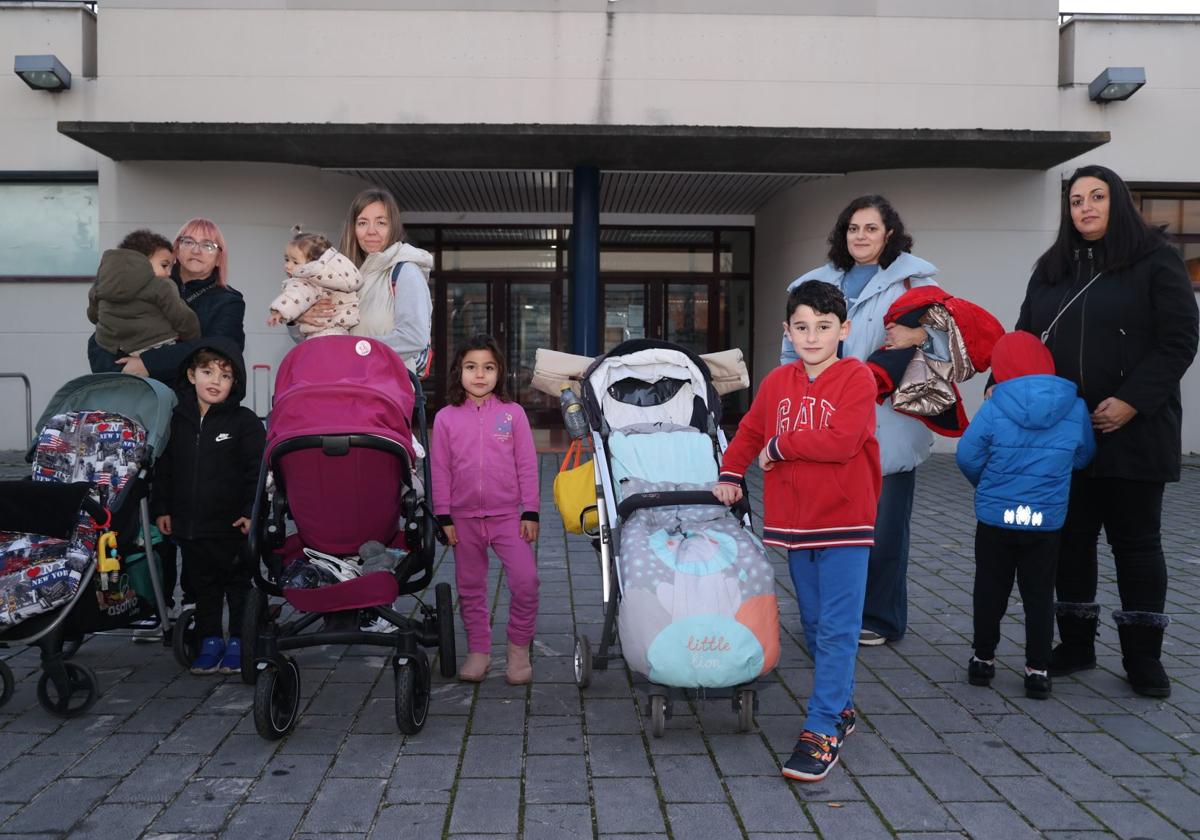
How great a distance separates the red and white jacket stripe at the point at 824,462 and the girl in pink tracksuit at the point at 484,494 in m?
1.24

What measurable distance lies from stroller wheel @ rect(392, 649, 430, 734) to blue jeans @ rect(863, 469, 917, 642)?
220 centimetres

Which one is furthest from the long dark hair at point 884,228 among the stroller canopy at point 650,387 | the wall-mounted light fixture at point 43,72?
the wall-mounted light fixture at point 43,72

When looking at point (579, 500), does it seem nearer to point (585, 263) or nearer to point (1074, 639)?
point (1074, 639)

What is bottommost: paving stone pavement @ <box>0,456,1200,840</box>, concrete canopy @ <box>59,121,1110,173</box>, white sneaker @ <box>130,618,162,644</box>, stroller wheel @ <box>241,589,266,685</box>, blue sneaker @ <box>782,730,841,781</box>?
paving stone pavement @ <box>0,456,1200,840</box>

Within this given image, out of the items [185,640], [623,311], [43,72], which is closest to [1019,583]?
[185,640]

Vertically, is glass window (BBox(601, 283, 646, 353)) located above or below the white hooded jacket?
above

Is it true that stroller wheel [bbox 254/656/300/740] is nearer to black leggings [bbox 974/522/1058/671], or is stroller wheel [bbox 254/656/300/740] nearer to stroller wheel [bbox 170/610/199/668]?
stroller wheel [bbox 170/610/199/668]

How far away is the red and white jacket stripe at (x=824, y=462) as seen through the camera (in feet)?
11.8

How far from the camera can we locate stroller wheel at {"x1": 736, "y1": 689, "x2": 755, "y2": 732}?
150 inches

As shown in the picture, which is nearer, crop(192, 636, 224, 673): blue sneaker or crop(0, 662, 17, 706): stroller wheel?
crop(0, 662, 17, 706): stroller wheel

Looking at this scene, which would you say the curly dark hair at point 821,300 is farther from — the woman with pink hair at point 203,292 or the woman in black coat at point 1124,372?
the woman with pink hair at point 203,292

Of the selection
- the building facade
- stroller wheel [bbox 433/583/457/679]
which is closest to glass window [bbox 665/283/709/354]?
the building facade

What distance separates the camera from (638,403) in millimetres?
4695

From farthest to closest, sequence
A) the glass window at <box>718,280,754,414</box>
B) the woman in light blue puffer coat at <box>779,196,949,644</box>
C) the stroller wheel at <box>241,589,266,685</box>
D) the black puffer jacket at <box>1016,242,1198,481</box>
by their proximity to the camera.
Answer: the glass window at <box>718,280,754,414</box> < the woman in light blue puffer coat at <box>779,196,949,644</box> < the black puffer jacket at <box>1016,242,1198,481</box> < the stroller wheel at <box>241,589,266,685</box>
